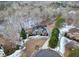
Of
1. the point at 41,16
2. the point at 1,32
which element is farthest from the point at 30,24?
the point at 1,32

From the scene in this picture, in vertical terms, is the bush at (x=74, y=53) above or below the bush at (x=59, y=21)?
below

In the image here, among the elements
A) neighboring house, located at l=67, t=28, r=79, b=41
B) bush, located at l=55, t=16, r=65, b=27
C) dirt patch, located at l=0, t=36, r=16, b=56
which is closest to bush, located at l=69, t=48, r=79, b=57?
neighboring house, located at l=67, t=28, r=79, b=41

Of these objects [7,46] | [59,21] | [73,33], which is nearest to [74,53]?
[73,33]

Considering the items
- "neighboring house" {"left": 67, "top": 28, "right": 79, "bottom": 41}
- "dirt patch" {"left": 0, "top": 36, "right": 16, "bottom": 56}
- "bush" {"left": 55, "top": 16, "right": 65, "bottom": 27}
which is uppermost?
"bush" {"left": 55, "top": 16, "right": 65, "bottom": 27}

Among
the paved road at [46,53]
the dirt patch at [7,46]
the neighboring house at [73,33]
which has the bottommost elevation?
the paved road at [46,53]

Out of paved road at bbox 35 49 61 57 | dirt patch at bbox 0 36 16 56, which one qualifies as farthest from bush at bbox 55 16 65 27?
dirt patch at bbox 0 36 16 56

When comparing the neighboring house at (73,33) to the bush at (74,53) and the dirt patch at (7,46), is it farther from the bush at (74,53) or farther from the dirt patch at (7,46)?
the dirt patch at (7,46)

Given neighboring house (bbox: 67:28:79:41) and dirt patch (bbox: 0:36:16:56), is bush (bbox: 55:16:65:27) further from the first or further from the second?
dirt patch (bbox: 0:36:16:56)

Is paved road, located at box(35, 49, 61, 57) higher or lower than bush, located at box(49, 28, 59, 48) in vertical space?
lower

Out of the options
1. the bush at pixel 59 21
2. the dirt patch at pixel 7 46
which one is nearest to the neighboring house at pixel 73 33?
the bush at pixel 59 21

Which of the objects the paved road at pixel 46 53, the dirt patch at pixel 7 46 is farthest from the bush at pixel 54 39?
the dirt patch at pixel 7 46

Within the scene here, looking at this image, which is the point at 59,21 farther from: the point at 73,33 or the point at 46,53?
the point at 46,53

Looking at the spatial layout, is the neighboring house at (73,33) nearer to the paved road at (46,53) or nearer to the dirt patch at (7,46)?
the paved road at (46,53)
